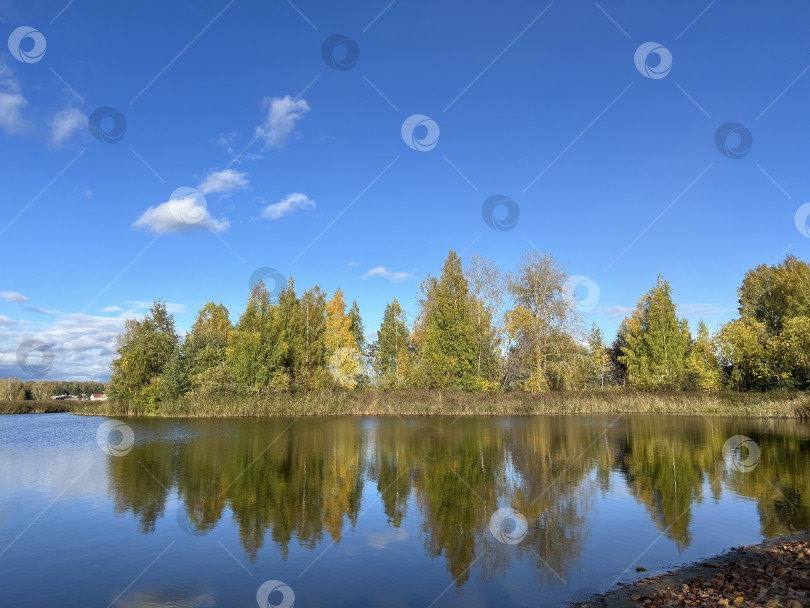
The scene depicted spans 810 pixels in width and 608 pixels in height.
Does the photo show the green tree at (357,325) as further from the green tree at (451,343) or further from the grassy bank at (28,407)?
the grassy bank at (28,407)

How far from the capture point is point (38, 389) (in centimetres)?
14175

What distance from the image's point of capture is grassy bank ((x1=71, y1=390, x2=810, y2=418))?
50.9 metres

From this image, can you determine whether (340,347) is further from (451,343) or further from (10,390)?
(10,390)

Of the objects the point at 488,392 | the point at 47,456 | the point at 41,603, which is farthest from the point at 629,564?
the point at 488,392

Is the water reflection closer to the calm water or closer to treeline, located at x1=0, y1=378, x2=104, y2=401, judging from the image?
the calm water

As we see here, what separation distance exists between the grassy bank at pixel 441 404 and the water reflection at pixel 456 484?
1863 centimetres

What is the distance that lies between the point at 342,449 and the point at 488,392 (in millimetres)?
34326

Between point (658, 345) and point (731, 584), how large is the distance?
203 feet

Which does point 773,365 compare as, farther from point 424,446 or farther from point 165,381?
point 165,381

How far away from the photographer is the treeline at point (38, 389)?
10700 centimetres

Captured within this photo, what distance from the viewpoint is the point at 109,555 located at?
34.6 ft

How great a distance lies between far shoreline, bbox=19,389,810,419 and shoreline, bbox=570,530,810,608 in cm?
4307

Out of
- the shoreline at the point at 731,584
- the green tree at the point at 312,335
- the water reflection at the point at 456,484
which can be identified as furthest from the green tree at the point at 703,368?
the shoreline at the point at 731,584

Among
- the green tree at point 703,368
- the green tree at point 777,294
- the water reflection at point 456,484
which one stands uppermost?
the green tree at point 777,294
